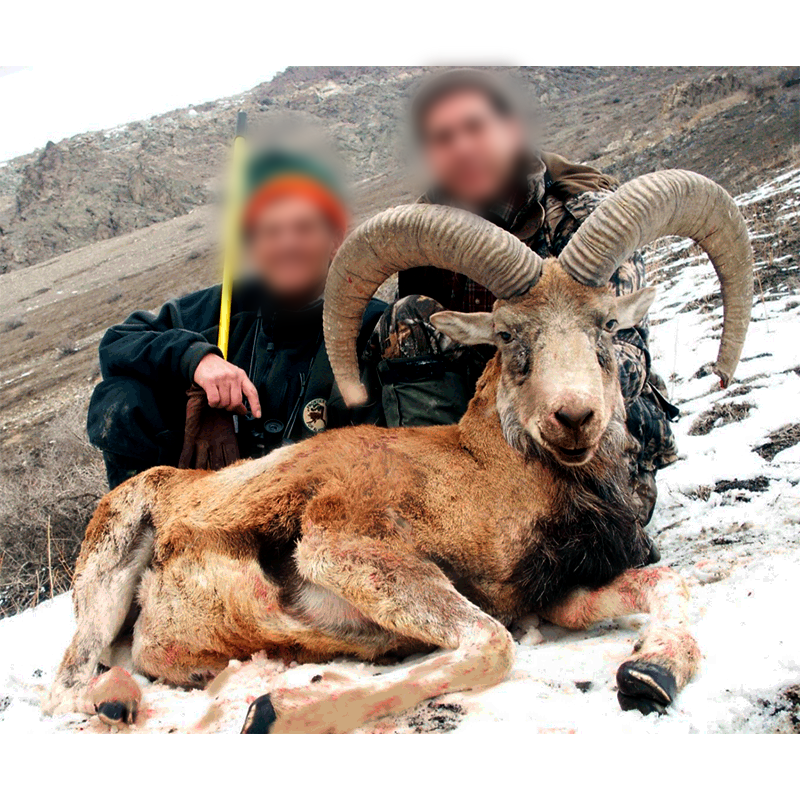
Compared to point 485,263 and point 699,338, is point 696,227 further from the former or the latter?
point 699,338

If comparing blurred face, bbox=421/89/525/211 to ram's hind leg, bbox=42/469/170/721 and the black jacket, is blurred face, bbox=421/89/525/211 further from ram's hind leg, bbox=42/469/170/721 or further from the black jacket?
ram's hind leg, bbox=42/469/170/721

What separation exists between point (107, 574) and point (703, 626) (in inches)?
122

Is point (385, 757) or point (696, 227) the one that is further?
point (696, 227)

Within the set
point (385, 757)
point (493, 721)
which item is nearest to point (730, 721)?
point (493, 721)

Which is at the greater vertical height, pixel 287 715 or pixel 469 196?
pixel 469 196

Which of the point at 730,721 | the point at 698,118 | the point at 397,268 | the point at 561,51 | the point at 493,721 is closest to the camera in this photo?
the point at 730,721

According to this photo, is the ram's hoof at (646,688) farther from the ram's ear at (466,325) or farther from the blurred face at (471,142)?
the blurred face at (471,142)

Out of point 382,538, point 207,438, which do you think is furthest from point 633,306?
point 207,438

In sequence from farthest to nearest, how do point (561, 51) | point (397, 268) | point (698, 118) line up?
point (698, 118) → point (397, 268) → point (561, 51)

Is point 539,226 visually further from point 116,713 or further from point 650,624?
point 116,713

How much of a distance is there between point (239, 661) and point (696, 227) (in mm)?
3461

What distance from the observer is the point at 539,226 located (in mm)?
5168

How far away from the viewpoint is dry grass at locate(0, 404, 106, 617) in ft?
20.3

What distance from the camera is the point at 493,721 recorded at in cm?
298
